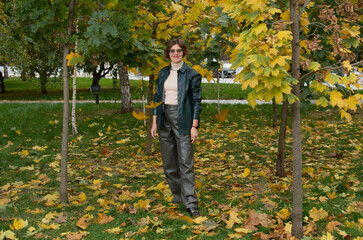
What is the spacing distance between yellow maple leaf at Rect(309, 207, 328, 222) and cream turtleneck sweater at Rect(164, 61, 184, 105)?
5.96 feet

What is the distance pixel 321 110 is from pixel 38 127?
Result: 8.82m

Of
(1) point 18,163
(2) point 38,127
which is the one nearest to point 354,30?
(1) point 18,163

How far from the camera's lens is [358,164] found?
5.47 meters

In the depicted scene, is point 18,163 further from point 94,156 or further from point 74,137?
point 74,137

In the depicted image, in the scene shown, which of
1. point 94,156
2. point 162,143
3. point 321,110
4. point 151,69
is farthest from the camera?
point 321,110

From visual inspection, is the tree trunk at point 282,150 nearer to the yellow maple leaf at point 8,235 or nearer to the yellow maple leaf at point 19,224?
the yellow maple leaf at point 19,224

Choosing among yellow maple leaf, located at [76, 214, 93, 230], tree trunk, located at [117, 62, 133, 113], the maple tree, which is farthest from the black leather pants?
tree trunk, located at [117, 62, 133, 113]

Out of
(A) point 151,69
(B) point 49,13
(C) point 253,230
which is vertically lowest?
(C) point 253,230

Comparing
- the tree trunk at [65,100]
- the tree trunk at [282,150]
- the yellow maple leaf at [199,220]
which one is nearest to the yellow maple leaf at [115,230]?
the yellow maple leaf at [199,220]

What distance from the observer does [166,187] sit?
16.0 ft

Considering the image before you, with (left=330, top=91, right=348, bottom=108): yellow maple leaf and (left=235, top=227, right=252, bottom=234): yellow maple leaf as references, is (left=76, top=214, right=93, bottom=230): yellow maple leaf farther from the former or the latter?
(left=330, top=91, right=348, bottom=108): yellow maple leaf

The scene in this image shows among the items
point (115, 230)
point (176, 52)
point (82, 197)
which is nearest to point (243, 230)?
point (115, 230)

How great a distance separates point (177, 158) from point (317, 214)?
162cm

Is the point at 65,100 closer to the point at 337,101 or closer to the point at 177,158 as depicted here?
the point at 177,158
